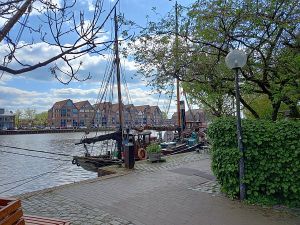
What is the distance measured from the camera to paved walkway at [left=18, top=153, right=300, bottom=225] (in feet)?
20.6

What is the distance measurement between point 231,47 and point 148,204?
5.02m

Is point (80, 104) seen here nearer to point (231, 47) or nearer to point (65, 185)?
point (65, 185)

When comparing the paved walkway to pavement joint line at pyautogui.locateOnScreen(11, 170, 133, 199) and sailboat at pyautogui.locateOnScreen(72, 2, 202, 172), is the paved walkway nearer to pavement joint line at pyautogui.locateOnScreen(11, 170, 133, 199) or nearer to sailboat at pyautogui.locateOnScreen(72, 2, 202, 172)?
pavement joint line at pyautogui.locateOnScreen(11, 170, 133, 199)

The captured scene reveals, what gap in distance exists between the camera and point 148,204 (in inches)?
292

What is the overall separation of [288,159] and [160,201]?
3.11 meters

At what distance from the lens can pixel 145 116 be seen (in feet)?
396

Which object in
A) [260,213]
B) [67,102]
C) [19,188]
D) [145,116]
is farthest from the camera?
[67,102]

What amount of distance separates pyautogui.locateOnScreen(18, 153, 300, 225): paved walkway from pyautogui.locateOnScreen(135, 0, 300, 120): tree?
3091mm

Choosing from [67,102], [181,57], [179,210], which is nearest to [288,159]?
[179,210]

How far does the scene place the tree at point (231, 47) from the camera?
8133 mm

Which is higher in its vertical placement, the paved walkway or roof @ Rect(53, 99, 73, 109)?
roof @ Rect(53, 99, 73, 109)

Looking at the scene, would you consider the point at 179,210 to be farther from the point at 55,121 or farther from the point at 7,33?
the point at 55,121

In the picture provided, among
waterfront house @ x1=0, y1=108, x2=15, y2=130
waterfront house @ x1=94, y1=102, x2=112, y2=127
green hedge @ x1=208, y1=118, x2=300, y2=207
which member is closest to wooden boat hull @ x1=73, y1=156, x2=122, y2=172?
waterfront house @ x1=94, y1=102, x2=112, y2=127

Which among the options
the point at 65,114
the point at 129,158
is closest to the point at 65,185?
the point at 129,158
